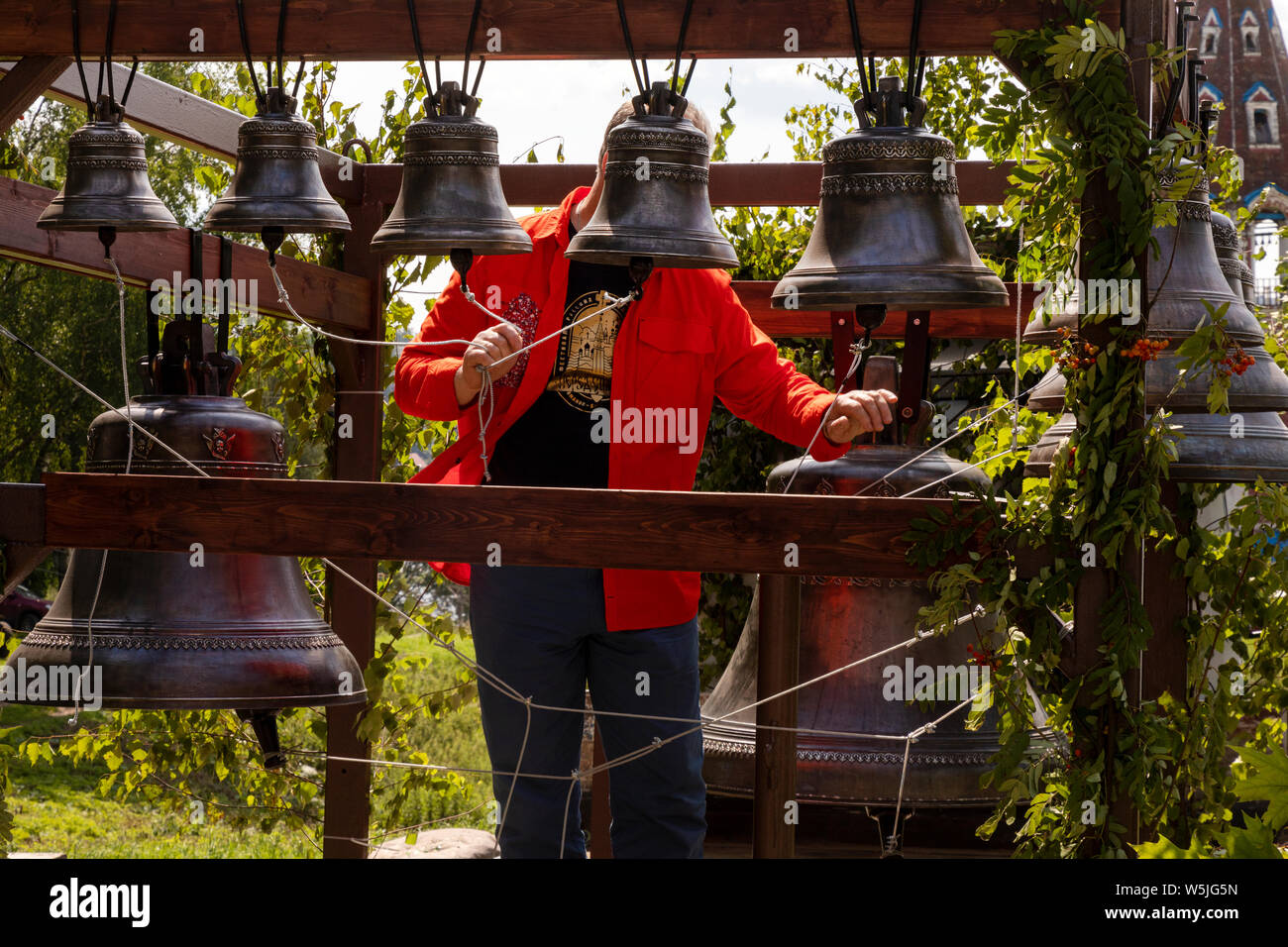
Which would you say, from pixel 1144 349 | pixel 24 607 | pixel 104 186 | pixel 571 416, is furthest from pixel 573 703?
pixel 24 607

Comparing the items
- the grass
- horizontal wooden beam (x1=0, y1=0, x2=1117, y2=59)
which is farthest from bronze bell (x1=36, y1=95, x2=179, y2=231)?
the grass

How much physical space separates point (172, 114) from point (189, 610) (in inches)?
61.9

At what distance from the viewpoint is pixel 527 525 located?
2.56 meters

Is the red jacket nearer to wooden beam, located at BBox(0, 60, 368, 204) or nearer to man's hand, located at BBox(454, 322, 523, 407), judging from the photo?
man's hand, located at BBox(454, 322, 523, 407)

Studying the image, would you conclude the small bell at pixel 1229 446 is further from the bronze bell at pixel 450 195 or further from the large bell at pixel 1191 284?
the bronze bell at pixel 450 195

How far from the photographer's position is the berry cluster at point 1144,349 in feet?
8.15

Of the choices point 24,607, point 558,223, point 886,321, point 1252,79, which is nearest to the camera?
point 558,223

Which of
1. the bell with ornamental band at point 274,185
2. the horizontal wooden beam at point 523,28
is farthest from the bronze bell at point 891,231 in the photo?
the bell with ornamental band at point 274,185

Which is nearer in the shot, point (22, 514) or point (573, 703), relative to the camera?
point (22, 514)

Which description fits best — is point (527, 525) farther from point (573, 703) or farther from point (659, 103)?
point (659, 103)

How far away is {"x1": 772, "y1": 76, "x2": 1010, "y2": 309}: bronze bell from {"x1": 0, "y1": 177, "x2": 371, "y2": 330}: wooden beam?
170cm

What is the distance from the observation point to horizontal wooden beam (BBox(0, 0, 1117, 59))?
104 inches

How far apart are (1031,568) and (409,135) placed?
4.70ft

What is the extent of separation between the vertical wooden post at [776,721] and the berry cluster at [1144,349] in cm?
127
